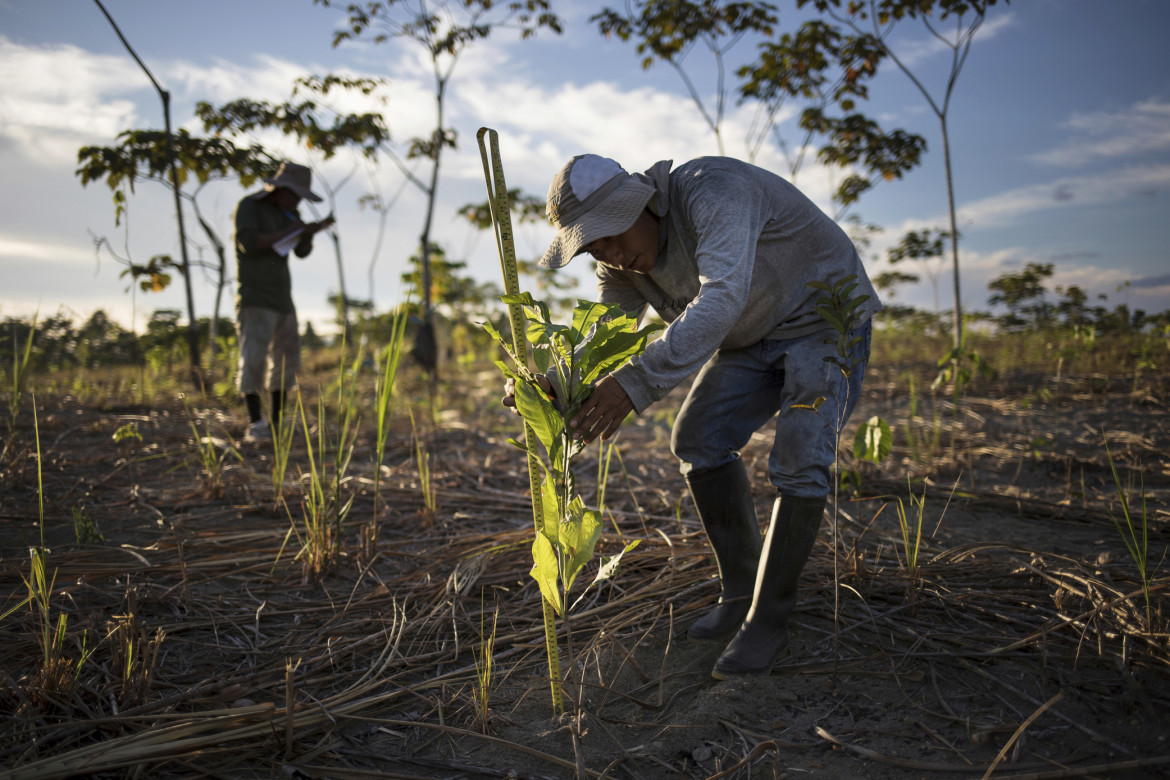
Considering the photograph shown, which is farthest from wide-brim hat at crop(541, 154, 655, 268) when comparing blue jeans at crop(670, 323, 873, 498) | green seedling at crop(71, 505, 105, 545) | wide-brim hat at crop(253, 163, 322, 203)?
wide-brim hat at crop(253, 163, 322, 203)

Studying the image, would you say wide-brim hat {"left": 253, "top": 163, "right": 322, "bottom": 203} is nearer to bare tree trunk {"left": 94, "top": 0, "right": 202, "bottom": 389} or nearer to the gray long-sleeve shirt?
bare tree trunk {"left": 94, "top": 0, "right": 202, "bottom": 389}

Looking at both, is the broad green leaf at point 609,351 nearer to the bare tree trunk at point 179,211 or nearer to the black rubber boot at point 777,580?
the black rubber boot at point 777,580

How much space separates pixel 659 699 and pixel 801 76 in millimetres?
6731

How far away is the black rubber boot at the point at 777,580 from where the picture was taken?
1676mm

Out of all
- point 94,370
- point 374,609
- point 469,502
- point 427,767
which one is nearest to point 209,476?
point 469,502

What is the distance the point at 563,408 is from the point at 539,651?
89 centimetres

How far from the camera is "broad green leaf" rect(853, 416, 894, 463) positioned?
2375mm

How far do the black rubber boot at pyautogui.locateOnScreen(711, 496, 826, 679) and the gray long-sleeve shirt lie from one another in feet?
1.64

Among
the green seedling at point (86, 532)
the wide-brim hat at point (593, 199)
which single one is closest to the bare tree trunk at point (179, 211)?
the green seedling at point (86, 532)

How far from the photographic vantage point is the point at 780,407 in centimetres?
192

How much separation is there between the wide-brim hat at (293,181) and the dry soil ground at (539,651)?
2197 millimetres

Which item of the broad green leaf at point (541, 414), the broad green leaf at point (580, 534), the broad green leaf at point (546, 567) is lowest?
the broad green leaf at point (546, 567)

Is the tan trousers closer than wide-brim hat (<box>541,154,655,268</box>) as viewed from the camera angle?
No

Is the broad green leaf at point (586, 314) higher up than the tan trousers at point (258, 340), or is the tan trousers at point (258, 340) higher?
the tan trousers at point (258, 340)
